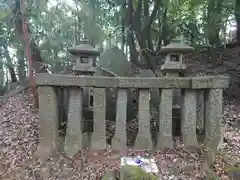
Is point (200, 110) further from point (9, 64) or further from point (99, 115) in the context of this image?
point (9, 64)

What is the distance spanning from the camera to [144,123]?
163 inches

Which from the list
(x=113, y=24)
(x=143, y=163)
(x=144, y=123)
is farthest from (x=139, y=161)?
(x=113, y=24)

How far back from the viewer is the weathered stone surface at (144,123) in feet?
13.5

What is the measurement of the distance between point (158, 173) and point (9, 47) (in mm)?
6274

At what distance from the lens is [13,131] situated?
4.93m

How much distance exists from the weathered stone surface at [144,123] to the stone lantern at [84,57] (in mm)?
936

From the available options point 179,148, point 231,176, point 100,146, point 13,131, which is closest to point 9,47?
point 13,131

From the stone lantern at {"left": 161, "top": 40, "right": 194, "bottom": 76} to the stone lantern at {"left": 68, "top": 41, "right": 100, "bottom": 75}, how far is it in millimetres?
1141

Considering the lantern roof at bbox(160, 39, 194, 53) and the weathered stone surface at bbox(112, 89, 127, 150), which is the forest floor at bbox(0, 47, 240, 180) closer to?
the weathered stone surface at bbox(112, 89, 127, 150)

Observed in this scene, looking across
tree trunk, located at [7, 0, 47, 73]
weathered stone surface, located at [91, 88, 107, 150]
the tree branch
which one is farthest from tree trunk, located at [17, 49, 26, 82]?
weathered stone surface, located at [91, 88, 107, 150]

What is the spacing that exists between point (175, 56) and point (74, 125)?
1.99 meters

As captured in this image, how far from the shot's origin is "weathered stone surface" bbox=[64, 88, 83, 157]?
4020 millimetres

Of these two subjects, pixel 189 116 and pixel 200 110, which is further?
pixel 200 110

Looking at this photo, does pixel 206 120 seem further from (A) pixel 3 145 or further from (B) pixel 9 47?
(B) pixel 9 47
